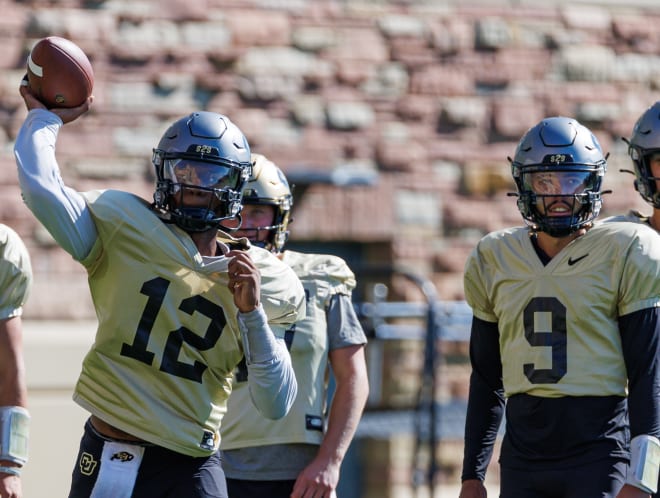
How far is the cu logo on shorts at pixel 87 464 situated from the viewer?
387cm

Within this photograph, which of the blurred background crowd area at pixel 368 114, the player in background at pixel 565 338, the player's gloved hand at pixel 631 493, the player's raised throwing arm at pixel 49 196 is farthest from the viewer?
the blurred background crowd area at pixel 368 114

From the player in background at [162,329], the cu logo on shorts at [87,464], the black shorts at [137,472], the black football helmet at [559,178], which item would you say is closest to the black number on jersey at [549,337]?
the black football helmet at [559,178]

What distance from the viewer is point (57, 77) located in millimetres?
3951

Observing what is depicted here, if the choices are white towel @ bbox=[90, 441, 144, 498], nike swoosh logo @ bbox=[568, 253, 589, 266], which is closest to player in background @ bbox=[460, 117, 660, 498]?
nike swoosh logo @ bbox=[568, 253, 589, 266]

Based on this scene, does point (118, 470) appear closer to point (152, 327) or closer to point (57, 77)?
point (152, 327)

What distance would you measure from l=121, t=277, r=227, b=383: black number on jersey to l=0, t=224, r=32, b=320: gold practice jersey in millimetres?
767

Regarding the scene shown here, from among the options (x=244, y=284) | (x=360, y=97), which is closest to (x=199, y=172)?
(x=244, y=284)

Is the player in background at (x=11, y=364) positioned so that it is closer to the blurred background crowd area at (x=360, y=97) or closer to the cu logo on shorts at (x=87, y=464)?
the cu logo on shorts at (x=87, y=464)

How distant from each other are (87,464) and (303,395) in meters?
1.04

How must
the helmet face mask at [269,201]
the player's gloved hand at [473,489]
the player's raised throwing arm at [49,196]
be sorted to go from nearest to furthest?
the player's raised throwing arm at [49,196] → the player's gloved hand at [473,489] → the helmet face mask at [269,201]

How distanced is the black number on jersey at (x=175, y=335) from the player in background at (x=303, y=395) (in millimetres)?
836

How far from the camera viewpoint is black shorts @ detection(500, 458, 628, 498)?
4.15 m

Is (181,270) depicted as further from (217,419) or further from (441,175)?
(441,175)

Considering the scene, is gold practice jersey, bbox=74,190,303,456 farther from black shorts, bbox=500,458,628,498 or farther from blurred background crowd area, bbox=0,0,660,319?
blurred background crowd area, bbox=0,0,660,319
